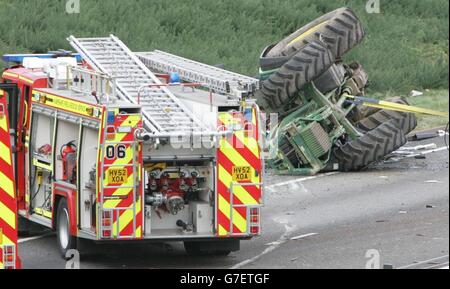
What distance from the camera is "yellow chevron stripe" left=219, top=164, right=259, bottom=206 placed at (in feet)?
53.2

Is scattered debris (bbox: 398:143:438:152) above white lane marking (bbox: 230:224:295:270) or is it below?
below

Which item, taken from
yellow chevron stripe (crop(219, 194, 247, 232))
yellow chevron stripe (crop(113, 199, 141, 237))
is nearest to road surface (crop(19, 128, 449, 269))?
yellow chevron stripe (crop(219, 194, 247, 232))

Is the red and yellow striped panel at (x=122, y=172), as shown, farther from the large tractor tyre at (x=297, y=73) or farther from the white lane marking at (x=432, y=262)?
the large tractor tyre at (x=297, y=73)

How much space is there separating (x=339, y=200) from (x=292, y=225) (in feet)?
6.00

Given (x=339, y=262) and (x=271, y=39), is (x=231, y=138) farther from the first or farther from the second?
(x=271, y=39)

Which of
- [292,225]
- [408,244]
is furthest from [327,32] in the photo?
[408,244]

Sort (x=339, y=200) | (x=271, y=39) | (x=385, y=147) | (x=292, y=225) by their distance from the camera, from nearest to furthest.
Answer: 1. (x=292, y=225)
2. (x=339, y=200)
3. (x=385, y=147)
4. (x=271, y=39)

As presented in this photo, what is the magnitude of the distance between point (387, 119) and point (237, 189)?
7.82 meters

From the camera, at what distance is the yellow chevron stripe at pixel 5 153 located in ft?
45.7

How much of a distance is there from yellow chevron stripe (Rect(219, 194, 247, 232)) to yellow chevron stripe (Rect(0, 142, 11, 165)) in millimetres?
3103

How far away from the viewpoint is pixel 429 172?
2306cm

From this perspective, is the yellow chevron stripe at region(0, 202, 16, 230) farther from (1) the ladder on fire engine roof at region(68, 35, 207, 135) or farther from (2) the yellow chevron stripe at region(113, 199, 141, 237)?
(1) the ladder on fire engine roof at region(68, 35, 207, 135)

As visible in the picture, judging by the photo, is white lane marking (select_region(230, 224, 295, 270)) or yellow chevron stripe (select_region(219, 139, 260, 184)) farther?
white lane marking (select_region(230, 224, 295, 270))

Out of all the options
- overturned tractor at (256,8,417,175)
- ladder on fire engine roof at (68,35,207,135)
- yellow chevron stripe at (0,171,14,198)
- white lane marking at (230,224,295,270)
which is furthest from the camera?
overturned tractor at (256,8,417,175)
